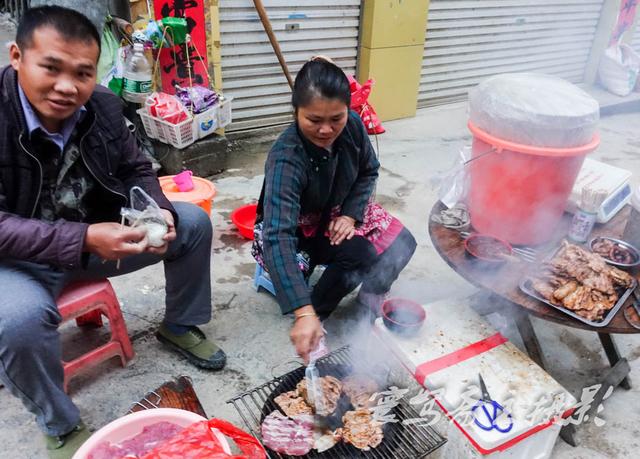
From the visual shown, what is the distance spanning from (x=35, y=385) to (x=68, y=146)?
3.60 feet

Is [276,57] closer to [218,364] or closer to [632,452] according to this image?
[218,364]

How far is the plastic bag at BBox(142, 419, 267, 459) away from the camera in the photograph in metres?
1.70

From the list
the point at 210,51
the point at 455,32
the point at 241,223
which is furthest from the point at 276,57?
the point at 455,32

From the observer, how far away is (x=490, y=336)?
8.34 feet

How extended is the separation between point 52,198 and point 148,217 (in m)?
0.45

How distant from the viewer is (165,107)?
15.4 ft

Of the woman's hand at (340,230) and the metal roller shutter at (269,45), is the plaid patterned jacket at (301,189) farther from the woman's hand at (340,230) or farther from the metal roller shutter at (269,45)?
the metal roller shutter at (269,45)

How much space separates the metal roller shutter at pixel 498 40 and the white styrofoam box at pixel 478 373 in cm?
629

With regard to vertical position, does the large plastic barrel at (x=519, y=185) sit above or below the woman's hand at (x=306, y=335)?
above

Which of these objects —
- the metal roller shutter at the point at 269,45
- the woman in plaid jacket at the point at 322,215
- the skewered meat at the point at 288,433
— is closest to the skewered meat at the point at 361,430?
the skewered meat at the point at 288,433

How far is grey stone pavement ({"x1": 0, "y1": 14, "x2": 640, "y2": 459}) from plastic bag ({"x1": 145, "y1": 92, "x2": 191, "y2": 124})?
2.99 feet

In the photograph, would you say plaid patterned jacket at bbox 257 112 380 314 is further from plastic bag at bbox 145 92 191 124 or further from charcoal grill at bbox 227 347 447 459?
plastic bag at bbox 145 92 191 124

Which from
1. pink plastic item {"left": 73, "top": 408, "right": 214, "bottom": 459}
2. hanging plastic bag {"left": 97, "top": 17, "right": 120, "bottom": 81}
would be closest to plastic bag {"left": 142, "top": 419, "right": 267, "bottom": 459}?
pink plastic item {"left": 73, "top": 408, "right": 214, "bottom": 459}

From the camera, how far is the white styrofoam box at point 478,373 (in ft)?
6.88
